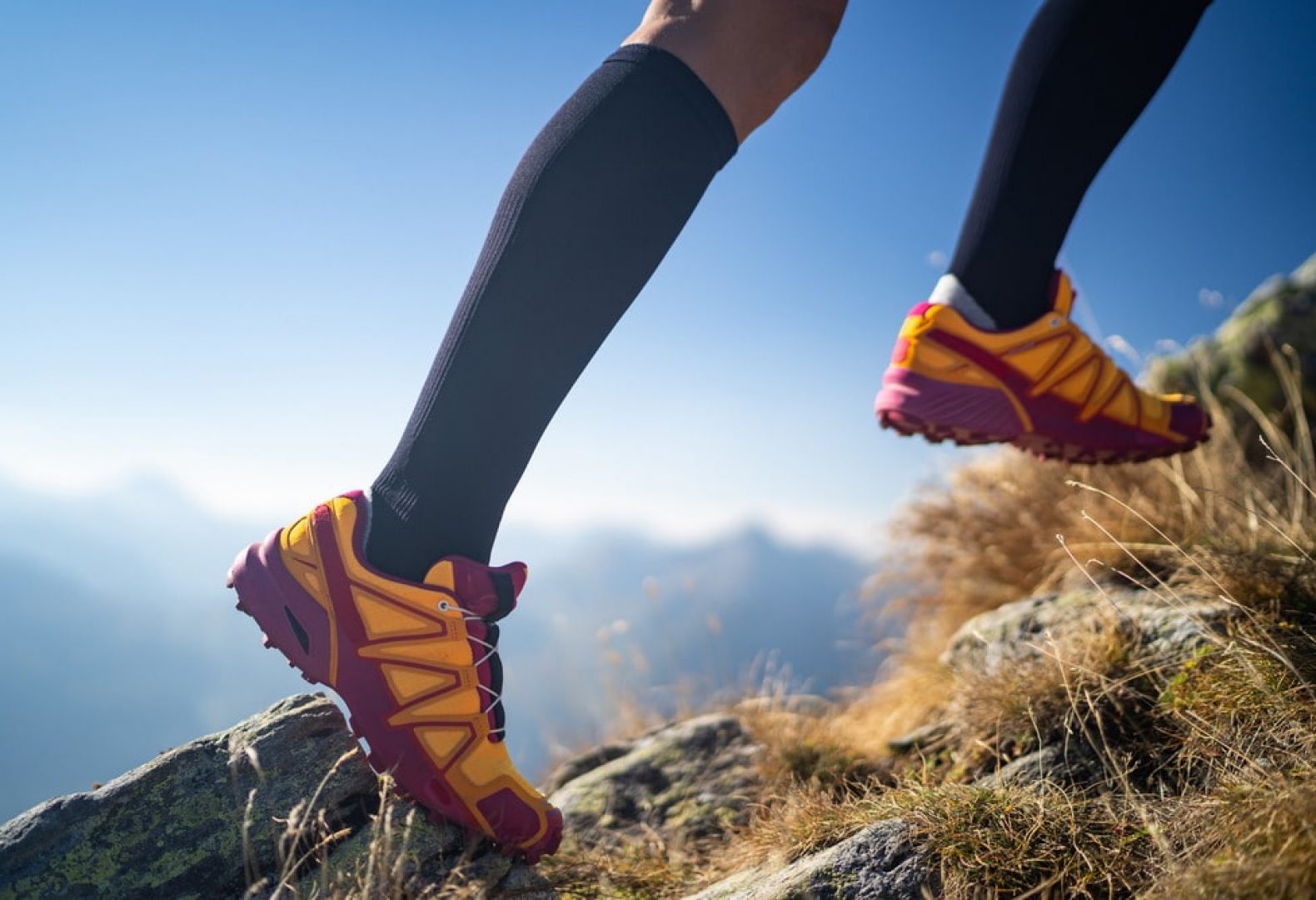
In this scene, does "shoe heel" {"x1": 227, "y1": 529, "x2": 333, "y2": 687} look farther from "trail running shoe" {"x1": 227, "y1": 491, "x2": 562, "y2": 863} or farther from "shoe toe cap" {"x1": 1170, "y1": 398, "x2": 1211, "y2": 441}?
"shoe toe cap" {"x1": 1170, "y1": 398, "x2": 1211, "y2": 441}

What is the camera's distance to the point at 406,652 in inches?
45.5

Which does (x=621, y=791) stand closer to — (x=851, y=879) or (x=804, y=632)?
(x=851, y=879)

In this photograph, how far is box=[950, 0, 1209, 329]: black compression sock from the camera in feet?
4.56

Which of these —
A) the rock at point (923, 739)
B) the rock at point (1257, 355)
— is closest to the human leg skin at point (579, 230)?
the rock at point (923, 739)

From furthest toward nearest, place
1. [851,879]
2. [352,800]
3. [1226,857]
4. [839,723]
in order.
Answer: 1. [839,723]
2. [352,800]
3. [851,879]
4. [1226,857]

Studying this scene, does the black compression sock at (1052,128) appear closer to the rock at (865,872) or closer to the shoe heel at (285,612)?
the rock at (865,872)

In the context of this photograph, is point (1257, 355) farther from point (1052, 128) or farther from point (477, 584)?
point (477, 584)

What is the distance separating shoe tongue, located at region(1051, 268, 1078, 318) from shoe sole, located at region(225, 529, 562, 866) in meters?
1.47

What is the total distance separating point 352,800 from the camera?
4.15 ft

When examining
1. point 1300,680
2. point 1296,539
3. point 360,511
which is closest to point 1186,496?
point 1296,539

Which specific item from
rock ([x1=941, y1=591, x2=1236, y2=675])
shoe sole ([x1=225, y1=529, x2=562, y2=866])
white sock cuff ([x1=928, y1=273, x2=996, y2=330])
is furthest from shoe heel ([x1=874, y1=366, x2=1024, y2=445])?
shoe sole ([x1=225, y1=529, x2=562, y2=866])

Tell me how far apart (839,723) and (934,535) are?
52.1 inches

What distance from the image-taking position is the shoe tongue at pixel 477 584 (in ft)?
3.80

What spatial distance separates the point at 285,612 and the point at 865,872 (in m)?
0.96
